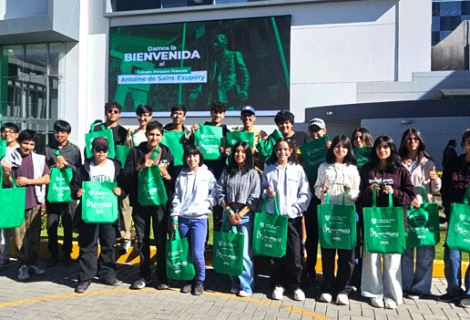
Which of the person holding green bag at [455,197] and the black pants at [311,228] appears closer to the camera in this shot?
the person holding green bag at [455,197]

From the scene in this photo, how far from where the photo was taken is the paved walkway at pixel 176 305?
15.1 feet

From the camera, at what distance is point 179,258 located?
519 cm

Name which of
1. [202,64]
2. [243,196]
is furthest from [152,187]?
[202,64]

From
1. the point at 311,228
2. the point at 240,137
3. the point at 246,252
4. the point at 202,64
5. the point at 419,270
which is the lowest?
the point at 419,270

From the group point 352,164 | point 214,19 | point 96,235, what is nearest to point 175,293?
point 96,235

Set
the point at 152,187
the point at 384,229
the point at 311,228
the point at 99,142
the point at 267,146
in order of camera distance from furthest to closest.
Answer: the point at 267,146
the point at 99,142
the point at 311,228
the point at 152,187
the point at 384,229

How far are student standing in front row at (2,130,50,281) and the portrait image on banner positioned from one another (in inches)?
550

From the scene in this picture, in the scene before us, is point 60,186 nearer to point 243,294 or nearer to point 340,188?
point 243,294

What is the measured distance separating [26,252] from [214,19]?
53.5 ft

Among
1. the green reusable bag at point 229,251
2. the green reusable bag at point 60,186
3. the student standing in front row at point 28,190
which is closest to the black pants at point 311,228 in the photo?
the green reusable bag at point 229,251

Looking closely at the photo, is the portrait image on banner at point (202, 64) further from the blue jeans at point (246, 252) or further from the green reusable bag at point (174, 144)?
the blue jeans at point (246, 252)

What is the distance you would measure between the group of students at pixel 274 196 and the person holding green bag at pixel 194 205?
12mm

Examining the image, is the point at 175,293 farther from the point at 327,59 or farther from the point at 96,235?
the point at 327,59

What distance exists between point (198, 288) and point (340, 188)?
2.10m
